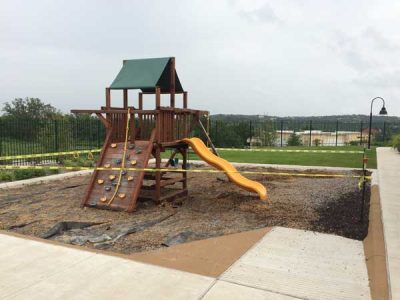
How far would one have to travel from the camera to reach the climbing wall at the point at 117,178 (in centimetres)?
783

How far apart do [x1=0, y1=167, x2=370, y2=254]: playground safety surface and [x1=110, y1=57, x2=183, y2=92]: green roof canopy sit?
2669mm

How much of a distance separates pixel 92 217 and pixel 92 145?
13496mm

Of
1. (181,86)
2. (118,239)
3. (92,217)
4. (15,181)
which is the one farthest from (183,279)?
(15,181)

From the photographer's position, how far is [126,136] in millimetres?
8594

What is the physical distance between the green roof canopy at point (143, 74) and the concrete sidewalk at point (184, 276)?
4455 mm

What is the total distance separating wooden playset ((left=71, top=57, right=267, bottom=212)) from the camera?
318 inches

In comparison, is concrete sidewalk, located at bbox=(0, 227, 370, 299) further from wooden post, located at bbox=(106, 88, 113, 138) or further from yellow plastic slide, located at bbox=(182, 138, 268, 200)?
wooden post, located at bbox=(106, 88, 113, 138)

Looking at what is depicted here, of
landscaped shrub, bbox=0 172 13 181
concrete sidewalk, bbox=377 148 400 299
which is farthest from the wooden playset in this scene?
landscaped shrub, bbox=0 172 13 181

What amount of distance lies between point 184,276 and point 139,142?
4.98 meters

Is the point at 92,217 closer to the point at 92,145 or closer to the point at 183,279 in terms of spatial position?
the point at 183,279

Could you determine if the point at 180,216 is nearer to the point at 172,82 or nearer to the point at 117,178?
the point at 117,178

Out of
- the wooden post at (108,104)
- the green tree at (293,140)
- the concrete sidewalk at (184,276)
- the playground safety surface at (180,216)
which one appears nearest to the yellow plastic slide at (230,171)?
the playground safety surface at (180,216)

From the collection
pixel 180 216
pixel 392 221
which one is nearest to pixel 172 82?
pixel 180 216

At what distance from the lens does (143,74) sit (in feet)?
29.3
